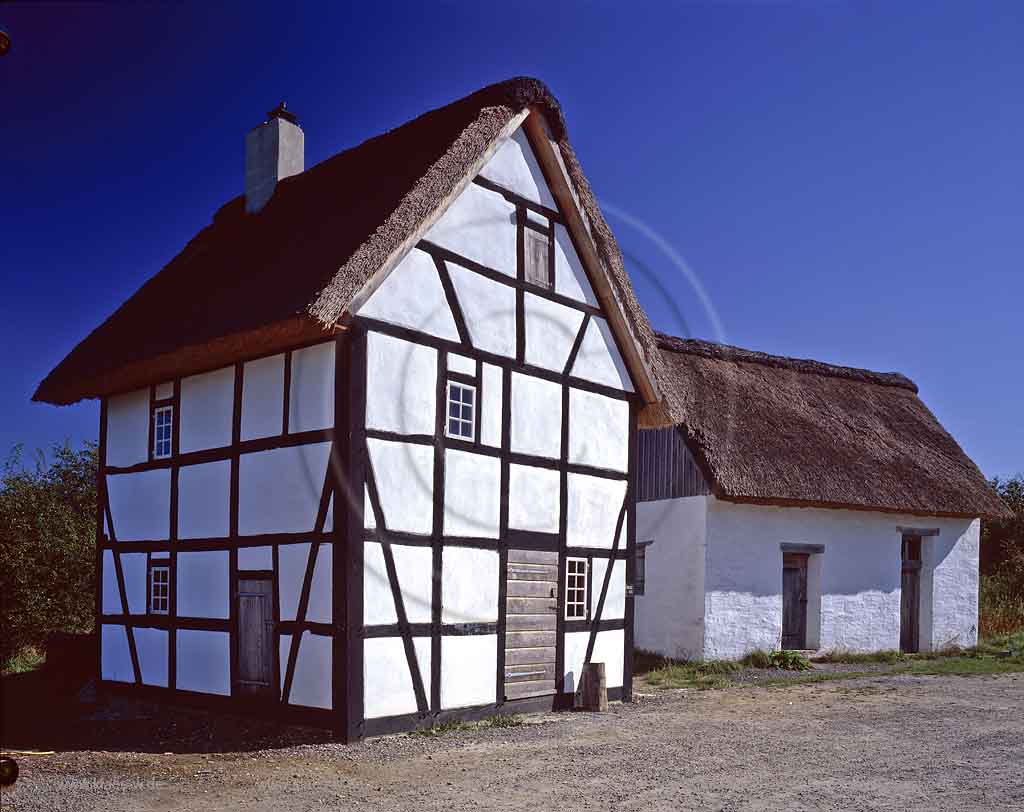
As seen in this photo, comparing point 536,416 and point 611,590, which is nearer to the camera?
point 536,416

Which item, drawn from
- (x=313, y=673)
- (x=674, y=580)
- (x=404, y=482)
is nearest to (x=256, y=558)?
(x=313, y=673)

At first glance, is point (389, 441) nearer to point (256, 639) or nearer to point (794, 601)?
point (256, 639)

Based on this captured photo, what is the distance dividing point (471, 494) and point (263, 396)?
2.73 m

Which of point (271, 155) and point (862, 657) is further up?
point (271, 155)

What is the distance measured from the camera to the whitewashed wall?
1838 centimetres

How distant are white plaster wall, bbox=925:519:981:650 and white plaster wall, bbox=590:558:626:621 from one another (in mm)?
10125

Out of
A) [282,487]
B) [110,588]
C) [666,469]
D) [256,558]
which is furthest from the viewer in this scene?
[666,469]

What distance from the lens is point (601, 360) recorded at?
14289mm

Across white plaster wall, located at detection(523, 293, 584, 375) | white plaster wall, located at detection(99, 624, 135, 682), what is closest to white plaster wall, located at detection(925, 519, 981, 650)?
white plaster wall, located at detection(523, 293, 584, 375)

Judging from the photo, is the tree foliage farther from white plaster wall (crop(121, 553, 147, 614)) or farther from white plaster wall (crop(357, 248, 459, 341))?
white plaster wall (crop(357, 248, 459, 341))

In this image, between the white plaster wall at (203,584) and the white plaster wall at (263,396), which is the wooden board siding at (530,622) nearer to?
the white plaster wall at (263,396)

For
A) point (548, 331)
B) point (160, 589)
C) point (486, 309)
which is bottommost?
point (160, 589)

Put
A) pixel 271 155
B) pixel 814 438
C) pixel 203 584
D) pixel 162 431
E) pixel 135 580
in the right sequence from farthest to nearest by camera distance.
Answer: pixel 814 438, pixel 271 155, pixel 135 580, pixel 162 431, pixel 203 584

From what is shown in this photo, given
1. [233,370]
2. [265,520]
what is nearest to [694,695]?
[265,520]
